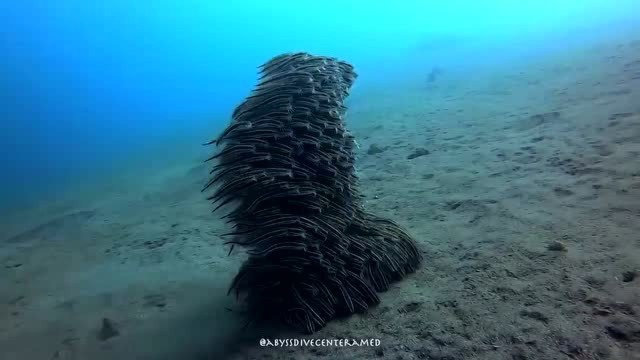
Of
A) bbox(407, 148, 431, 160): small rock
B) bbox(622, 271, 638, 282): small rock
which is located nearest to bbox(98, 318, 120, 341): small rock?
bbox(622, 271, 638, 282): small rock

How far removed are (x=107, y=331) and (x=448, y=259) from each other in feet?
10.7

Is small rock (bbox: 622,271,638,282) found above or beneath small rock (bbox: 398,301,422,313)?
above

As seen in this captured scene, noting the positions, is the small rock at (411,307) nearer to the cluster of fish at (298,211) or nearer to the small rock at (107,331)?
the cluster of fish at (298,211)

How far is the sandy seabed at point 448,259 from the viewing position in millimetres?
3158

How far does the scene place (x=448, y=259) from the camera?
4.31 meters

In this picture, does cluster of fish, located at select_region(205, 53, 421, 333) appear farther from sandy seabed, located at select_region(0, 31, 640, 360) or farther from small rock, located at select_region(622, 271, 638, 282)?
small rock, located at select_region(622, 271, 638, 282)

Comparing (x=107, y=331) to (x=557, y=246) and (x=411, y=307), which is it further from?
(x=557, y=246)

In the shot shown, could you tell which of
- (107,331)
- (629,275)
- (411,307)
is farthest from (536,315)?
(107,331)

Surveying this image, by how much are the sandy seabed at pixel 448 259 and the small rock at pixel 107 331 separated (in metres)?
0.02

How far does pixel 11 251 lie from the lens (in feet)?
27.7

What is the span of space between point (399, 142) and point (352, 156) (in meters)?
5.79

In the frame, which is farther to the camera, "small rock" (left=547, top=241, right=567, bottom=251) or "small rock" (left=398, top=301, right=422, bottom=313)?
"small rock" (left=547, top=241, right=567, bottom=251)

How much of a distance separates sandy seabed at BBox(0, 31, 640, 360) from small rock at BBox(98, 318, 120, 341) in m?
0.02

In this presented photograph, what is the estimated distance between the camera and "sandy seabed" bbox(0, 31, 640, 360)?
3158 mm
